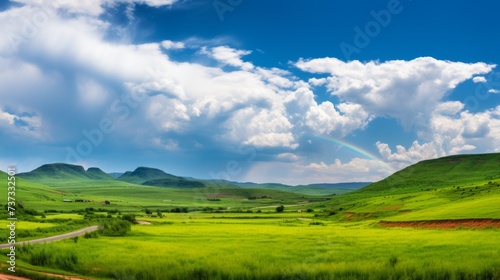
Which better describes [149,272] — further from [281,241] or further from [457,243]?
[457,243]

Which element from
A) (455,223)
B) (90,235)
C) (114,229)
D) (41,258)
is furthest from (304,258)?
(114,229)

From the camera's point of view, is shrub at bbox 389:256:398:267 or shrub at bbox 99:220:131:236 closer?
shrub at bbox 389:256:398:267

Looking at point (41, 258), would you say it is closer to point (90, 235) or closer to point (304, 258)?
point (90, 235)

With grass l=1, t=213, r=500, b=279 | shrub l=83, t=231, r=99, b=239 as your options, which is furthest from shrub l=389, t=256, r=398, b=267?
shrub l=83, t=231, r=99, b=239

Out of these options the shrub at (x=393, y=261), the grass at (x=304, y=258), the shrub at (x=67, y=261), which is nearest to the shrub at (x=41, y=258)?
the grass at (x=304, y=258)

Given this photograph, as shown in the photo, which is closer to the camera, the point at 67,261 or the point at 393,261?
the point at 393,261

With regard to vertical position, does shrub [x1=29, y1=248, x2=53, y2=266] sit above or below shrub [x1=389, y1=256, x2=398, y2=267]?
above

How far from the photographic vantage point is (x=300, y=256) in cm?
4031

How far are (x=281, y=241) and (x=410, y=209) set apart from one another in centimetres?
4458

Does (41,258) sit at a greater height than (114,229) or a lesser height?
lesser

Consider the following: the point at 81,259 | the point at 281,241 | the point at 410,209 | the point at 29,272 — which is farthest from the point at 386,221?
the point at 29,272

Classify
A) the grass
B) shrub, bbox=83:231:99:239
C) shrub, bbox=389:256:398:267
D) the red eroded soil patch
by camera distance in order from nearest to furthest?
1. the grass
2. shrub, bbox=389:256:398:267
3. the red eroded soil patch
4. shrub, bbox=83:231:99:239

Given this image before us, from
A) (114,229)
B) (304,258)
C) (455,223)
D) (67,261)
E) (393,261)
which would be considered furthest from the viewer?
(114,229)

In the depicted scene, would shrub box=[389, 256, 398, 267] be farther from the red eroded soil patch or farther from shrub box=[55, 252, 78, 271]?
shrub box=[55, 252, 78, 271]
